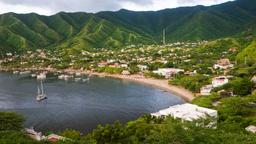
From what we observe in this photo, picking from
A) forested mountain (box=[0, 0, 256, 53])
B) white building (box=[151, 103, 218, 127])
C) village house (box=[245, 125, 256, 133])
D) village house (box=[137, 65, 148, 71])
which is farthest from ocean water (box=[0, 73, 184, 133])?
forested mountain (box=[0, 0, 256, 53])

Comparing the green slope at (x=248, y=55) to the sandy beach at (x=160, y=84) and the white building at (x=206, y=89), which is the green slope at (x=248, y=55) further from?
the white building at (x=206, y=89)

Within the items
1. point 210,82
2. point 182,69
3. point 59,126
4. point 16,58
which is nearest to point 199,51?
point 182,69

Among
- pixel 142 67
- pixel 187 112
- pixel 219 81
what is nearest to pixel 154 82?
pixel 142 67

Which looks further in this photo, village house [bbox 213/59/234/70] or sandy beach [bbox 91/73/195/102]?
village house [bbox 213/59/234/70]

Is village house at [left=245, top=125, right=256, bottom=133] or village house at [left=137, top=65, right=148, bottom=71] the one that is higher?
village house at [left=137, top=65, right=148, bottom=71]

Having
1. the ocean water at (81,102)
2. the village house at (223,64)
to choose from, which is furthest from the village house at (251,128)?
the village house at (223,64)

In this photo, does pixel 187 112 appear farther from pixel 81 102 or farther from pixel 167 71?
pixel 167 71

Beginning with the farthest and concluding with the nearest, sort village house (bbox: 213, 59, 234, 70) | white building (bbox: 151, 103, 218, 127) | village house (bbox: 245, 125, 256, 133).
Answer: village house (bbox: 213, 59, 234, 70), white building (bbox: 151, 103, 218, 127), village house (bbox: 245, 125, 256, 133)

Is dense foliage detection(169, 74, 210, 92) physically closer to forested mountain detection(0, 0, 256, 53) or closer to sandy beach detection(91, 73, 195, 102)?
sandy beach detection(91, 73, 195, 102)

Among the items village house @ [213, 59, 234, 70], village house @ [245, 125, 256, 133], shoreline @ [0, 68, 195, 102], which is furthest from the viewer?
village house @ [213, 59, 234, 70]
